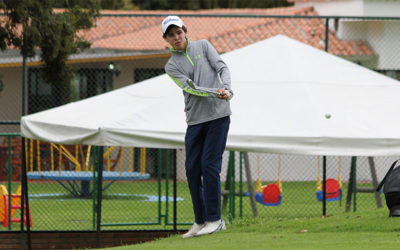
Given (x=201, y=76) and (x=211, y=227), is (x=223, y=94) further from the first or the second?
(x=211, y=227)

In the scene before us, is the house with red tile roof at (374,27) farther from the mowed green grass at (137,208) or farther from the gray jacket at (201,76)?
the gray jacket at (201,76)

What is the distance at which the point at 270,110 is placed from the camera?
31.9ft

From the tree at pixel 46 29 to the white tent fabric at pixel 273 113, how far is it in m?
2.72

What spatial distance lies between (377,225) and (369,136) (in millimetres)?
1103

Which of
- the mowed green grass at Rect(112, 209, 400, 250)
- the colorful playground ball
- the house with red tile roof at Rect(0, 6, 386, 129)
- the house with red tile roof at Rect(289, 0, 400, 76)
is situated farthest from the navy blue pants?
the house with red tile roof at Rect(0, 6, 386, 129)

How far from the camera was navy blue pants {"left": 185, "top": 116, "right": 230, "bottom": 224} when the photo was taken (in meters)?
7.96

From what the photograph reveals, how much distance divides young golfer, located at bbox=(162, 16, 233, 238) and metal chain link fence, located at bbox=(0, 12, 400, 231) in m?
6.86

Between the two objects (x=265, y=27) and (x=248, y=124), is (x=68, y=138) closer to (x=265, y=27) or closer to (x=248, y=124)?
(x=248, y=124)

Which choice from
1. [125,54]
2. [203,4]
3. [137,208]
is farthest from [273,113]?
[203,4]

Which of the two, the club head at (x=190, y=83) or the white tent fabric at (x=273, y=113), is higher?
the club head at (x=190, y=83)

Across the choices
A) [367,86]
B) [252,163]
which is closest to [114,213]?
[252,163]

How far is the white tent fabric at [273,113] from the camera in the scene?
9250mm

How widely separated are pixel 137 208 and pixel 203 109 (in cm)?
876

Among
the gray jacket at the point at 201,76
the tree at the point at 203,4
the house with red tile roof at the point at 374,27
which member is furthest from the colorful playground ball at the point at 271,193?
the tree at the point at 203,4
